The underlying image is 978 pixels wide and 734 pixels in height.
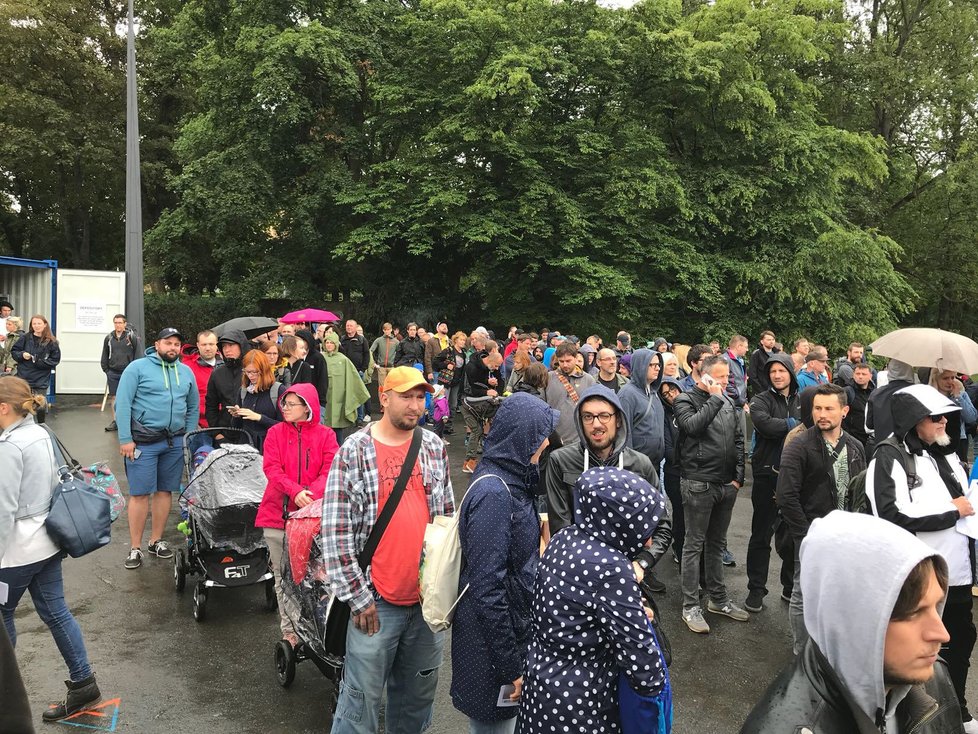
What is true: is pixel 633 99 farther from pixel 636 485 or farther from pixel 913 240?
pixel 636 485

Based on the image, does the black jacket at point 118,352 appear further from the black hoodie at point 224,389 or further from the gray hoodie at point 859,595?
the gray hoodie at point 859,595

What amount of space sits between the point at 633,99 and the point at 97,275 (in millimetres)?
15799

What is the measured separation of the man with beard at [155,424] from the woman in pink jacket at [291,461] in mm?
2115

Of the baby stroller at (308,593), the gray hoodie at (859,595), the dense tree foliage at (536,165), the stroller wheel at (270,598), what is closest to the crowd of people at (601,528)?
the gray hoodie at (859,595)

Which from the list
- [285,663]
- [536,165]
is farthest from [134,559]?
[536,165]

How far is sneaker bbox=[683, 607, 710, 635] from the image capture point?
5766 millimetres

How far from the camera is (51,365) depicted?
12828mm

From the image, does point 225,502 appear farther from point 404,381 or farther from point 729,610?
point 729,610

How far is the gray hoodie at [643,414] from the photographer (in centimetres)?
638

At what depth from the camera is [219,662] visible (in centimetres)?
515

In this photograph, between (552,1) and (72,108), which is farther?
(72,108)

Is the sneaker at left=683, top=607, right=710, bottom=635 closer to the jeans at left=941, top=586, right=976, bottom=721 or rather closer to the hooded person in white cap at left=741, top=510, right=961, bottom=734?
the jeans at left=941, top=586, right=976, bottom=721

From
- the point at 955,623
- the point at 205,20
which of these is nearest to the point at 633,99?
the point at 205,20

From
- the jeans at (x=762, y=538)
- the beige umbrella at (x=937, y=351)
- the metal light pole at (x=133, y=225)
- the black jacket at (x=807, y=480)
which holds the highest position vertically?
the metal light pole at (x=133, y=225)
